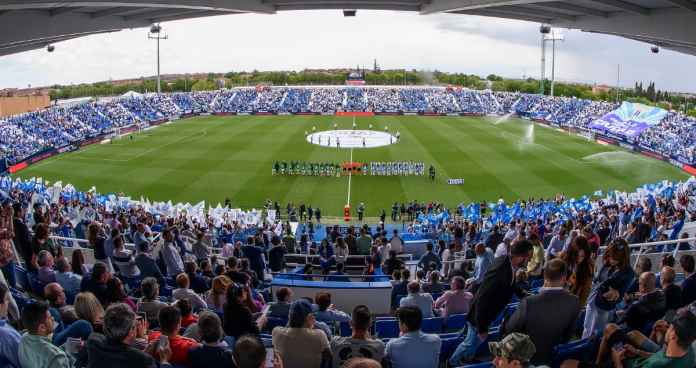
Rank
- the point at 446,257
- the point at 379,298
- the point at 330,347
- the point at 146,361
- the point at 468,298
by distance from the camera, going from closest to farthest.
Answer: the point at 146,361 < the point at 330,347 < the point at 468,298 < the point at 379,298 < the point at 446,257

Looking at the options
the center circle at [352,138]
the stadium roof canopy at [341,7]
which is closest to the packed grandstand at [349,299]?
the stadium roof canopy at [341,7]

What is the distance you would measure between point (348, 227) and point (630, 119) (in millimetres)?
42407

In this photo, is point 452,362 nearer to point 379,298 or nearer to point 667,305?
point 667,305

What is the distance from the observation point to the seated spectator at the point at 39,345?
14.0 ft

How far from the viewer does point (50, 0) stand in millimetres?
12789

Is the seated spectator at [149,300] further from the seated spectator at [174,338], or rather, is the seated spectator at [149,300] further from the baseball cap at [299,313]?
the baseball cap at [299,313]

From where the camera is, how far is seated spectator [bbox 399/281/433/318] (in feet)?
24.4

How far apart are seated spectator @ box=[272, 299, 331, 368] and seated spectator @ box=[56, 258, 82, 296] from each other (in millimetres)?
4074

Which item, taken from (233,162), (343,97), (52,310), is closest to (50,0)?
(52,310)

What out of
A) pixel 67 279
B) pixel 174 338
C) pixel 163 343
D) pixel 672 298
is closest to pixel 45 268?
pixel 67 279

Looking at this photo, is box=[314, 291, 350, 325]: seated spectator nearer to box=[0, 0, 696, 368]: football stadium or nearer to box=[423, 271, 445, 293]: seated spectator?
box=[0, 0, 696, 368]: football stadium

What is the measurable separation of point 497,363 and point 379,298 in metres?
5.76

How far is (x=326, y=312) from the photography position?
6746mm

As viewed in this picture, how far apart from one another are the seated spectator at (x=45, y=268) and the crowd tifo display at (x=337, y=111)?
3753 centimetres
